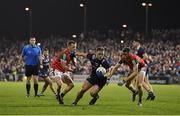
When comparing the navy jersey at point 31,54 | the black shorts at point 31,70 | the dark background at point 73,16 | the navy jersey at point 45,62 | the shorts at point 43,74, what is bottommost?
the shorts at point 43,74

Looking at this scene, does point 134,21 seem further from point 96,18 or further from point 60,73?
point 60,73

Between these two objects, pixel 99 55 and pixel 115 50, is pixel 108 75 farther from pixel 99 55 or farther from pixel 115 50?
pixel 115 50

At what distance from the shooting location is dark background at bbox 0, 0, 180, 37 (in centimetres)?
8588

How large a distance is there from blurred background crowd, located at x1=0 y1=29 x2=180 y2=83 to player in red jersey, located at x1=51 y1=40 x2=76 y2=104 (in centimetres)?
2372

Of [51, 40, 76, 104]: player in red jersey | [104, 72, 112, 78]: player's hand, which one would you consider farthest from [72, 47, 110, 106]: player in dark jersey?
[51, 40, 76, 104]: player in red jersey

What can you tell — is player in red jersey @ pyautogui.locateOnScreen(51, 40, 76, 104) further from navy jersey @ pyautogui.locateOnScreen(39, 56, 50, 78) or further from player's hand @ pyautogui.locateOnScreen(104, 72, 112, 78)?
navy jersey @ pyautogui.locateOnScreen(39, 56, 50, 78)

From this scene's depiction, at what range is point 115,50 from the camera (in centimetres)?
6300

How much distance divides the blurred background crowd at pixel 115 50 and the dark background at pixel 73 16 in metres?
12.6

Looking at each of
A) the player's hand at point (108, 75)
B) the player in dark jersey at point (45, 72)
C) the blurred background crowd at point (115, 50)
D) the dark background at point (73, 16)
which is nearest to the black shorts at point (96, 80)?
the player's hand at point (108, 75)

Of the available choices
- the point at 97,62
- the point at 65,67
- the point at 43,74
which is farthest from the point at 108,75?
the point at 43,74

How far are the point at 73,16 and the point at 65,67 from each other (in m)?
75.5

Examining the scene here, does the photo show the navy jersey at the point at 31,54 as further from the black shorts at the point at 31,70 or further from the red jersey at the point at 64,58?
the red jersey at the point at 64,58

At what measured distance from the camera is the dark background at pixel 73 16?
85.9 meters

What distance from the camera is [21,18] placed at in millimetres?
98125
